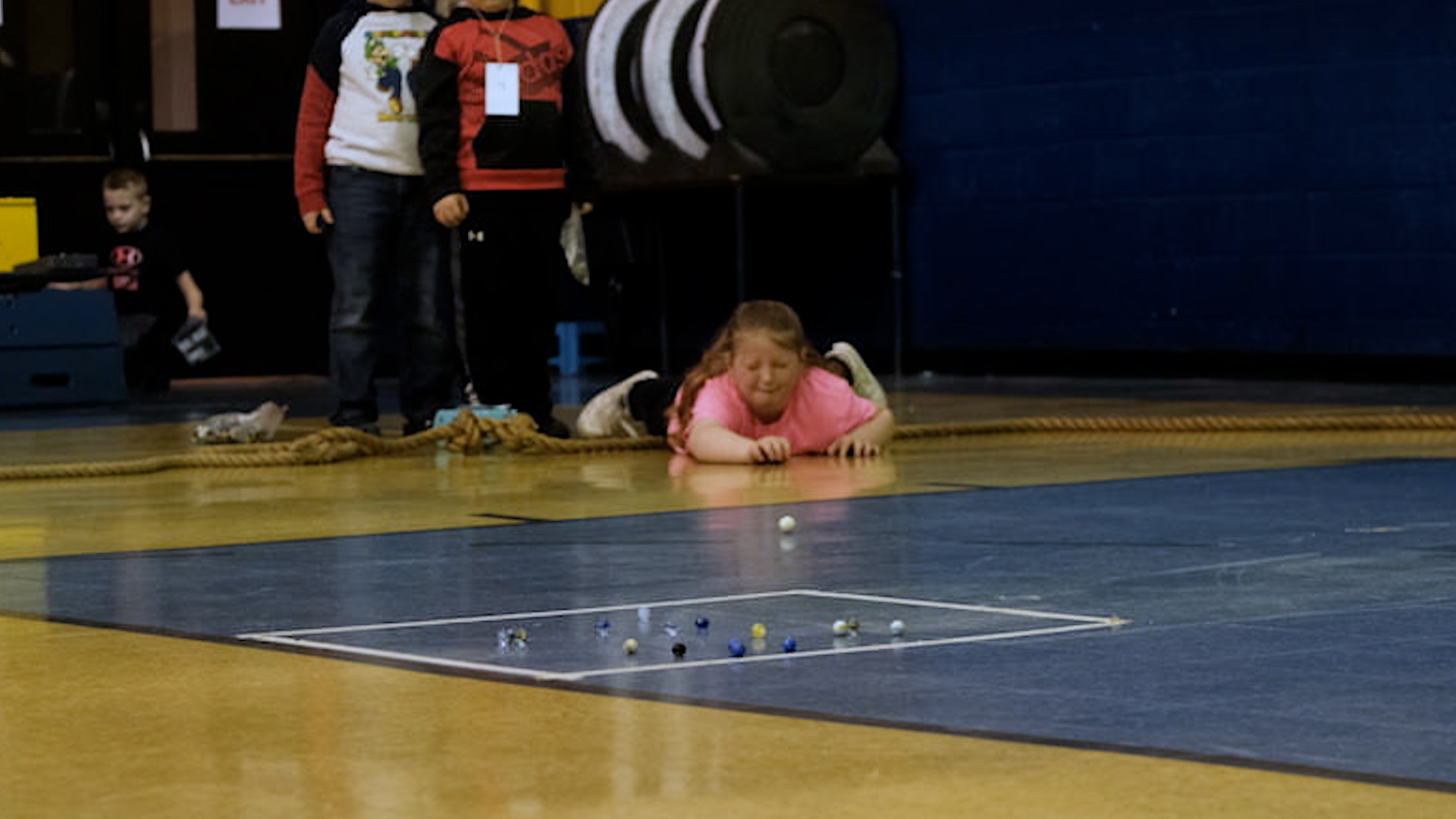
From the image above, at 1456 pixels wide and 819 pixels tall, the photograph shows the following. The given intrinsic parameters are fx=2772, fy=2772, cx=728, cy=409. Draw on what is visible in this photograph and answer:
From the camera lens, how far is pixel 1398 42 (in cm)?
1062

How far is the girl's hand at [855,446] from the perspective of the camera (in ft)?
23.9

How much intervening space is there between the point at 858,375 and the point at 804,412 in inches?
23.9

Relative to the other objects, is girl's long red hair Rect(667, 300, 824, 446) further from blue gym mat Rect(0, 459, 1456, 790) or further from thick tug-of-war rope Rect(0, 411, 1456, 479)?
blue gym mat Rect(0, 459, 1456, 790)

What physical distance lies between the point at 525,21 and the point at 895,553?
3.57 metres

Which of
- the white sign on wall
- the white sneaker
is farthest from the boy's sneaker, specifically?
the white sign on wall

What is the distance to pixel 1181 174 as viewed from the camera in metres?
11.5

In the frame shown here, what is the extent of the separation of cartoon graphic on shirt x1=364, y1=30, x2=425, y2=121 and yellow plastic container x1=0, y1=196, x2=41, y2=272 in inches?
149

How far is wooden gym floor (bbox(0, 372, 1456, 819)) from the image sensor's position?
2.72 metres

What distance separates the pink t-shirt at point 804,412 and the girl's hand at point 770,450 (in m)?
0.19

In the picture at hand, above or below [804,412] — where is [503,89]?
above

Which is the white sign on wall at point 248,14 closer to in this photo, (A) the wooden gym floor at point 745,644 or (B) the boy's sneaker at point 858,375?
(B) the boy's sneaker at point 858,375

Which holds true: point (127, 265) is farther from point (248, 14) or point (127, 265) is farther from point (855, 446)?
point (855, 446)

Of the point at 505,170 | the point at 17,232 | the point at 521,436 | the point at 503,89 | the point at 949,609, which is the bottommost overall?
the point at 521,436

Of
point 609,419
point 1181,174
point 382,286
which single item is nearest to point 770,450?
point 609,419
